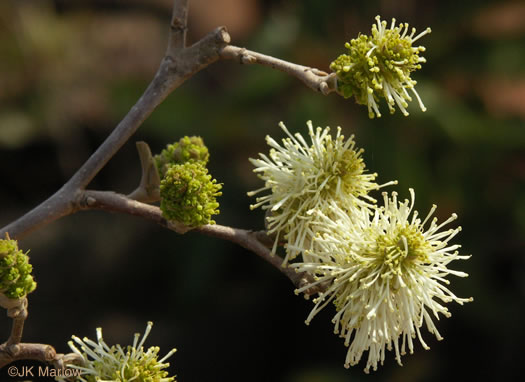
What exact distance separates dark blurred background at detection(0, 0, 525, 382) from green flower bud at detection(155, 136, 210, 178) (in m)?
2.19

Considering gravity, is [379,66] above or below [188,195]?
above

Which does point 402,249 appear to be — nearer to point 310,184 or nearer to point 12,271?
point 310,184

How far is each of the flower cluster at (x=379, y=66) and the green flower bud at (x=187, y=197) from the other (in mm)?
222

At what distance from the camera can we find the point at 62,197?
965 mm

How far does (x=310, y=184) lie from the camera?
1.01m

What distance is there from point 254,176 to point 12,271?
307 cm

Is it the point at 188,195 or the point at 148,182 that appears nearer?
the point at 188,195

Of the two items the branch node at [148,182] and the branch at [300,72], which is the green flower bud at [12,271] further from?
the branch at [300,72]

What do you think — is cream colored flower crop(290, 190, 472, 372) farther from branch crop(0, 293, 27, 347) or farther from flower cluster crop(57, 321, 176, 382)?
branch crop(0, 293, 27, 347)

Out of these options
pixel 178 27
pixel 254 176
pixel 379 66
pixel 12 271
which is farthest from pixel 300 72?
pixel 254 176

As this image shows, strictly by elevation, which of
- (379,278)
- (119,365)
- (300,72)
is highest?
(300,72)

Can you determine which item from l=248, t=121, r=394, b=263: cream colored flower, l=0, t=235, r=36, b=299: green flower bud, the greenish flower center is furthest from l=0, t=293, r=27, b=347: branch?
the greenish flower center

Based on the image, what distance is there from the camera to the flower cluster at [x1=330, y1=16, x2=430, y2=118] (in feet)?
2.97

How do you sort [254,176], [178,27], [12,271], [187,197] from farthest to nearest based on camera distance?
[254,176]
[178,27]
[187,197]
[12,271]
